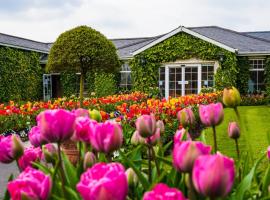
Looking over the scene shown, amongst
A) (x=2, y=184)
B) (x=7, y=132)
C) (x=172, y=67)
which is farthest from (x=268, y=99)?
(x=2, y=184)

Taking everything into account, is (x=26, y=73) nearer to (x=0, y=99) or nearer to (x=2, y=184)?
(x=0, y=99)

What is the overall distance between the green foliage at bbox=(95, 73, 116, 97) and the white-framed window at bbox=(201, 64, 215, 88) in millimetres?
4954

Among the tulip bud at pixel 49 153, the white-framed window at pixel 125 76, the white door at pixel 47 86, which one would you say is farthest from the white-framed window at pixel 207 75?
the tulip bud at pixel 49 153

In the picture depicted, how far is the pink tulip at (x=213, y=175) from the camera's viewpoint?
3.59 feet

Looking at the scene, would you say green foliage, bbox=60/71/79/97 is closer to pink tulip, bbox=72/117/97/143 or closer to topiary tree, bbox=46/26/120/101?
topiary tree, bbox=46/26/120/101

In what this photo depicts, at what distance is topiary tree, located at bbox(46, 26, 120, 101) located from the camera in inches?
605

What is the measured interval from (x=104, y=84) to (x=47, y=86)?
4382mm

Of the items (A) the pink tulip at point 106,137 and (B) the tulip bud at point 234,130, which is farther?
(B) the tulip bud at point 234,130

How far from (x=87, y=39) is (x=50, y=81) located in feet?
43.6

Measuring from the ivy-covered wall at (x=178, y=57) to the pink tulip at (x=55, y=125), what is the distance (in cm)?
2223

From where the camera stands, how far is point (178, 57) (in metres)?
24.5

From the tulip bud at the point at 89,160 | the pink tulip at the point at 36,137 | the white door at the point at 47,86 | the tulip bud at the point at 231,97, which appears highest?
the tulip bud at the point at 231,97

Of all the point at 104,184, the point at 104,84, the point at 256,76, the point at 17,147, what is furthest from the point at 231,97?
the point at 104,84

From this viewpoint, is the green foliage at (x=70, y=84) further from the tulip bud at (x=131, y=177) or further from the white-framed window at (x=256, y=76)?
the tulip bud at (x=131, y=177)
